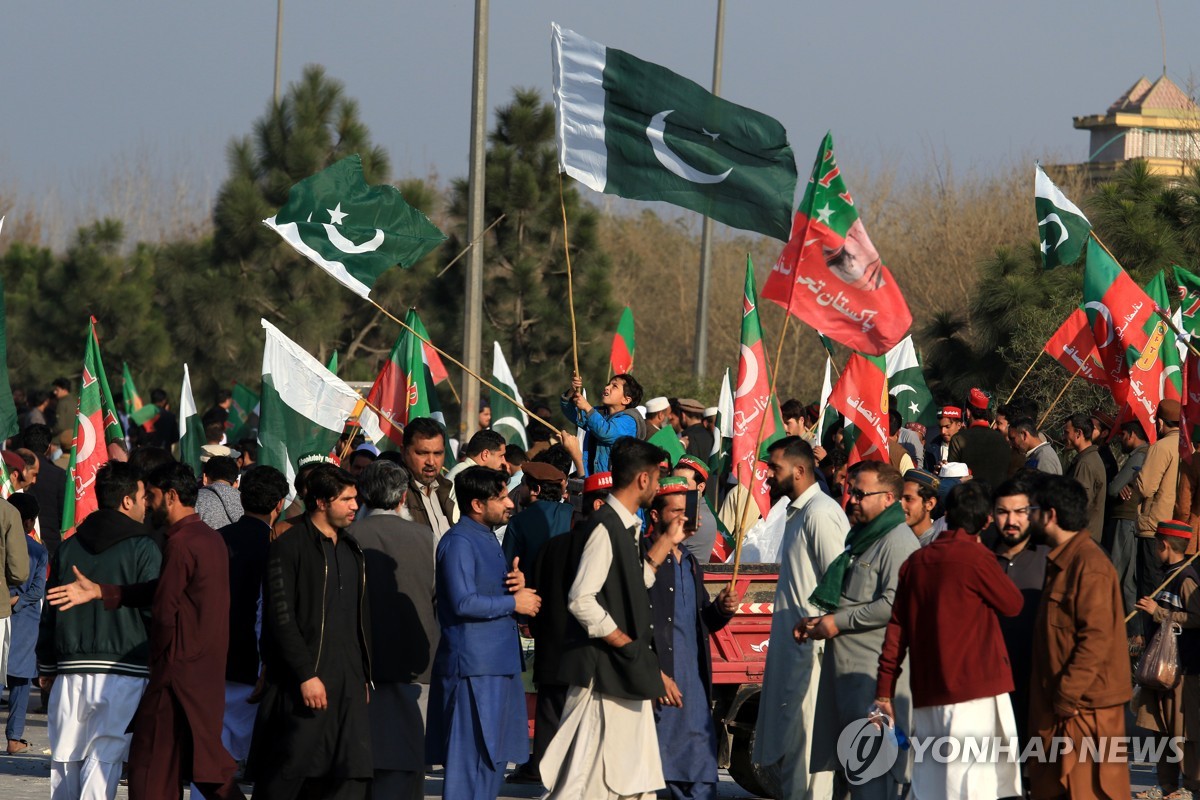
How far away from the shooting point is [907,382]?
56.8ft

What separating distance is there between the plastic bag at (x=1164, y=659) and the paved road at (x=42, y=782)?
42.4 inches

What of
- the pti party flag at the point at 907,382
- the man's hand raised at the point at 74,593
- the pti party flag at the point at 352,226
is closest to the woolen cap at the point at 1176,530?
the man's hand raised at the point at 74,593

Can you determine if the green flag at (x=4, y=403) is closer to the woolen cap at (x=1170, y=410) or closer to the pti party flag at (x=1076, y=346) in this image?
the woolen cap at (x=1170, y=410)

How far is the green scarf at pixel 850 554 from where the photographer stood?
8.02 metres

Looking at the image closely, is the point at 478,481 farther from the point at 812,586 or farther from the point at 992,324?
the point at 992,324

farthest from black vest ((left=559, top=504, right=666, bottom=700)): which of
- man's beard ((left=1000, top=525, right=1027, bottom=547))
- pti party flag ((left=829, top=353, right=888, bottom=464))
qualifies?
pti party flag ((left=829, top=353, right=888, bottom=464))

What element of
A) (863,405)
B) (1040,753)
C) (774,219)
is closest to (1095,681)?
(1040,753)

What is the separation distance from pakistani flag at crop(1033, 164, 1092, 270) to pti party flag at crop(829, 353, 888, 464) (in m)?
2.32

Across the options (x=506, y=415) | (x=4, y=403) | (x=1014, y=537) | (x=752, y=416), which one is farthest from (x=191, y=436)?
(x=1014, y=537)

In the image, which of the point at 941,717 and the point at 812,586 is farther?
the point at 812,586

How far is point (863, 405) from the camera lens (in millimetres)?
12461

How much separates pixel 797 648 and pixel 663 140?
3765mm

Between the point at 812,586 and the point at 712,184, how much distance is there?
10.8 feet

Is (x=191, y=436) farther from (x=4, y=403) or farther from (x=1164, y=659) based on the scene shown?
(x=1164, y=659)
